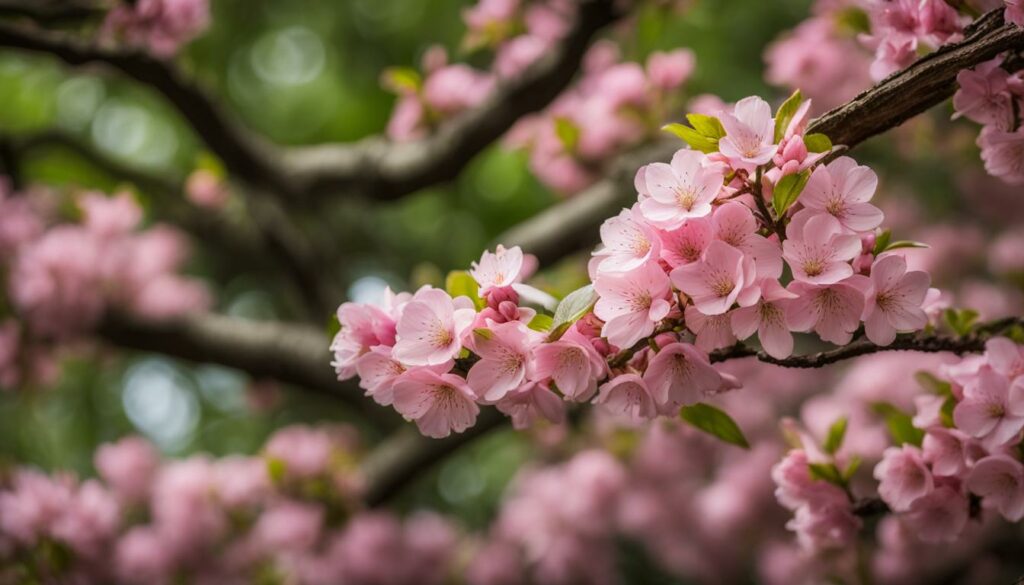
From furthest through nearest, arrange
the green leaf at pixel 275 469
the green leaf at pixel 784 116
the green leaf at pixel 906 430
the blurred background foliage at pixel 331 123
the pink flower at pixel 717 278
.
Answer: the blurred background foliage at pixel 331 123 < the green leaf at pixel 275 469 < the green leaf at pixel 906 430 < the green leaf at pixel 784 116 < the pink flower at pixel 717 278

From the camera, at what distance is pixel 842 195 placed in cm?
86

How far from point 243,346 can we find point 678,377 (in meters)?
1.86

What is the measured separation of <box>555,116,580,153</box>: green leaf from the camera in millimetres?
2080

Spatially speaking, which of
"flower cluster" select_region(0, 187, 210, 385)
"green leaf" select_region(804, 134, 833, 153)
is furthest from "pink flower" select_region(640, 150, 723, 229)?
"flower cluster" select_region(0, 187, 210, 385)

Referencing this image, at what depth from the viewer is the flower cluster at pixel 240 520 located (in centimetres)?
231

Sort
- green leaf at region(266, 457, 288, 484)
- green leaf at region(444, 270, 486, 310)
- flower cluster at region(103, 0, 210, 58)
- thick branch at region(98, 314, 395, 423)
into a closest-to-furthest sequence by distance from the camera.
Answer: green leaf at region(444, 270, 486, 310)
flower cluster at region(103, 0, 210, 58)
green leaf at region(266, 457, 288, 484)
thick branch at region(98, 314, 395, 423)

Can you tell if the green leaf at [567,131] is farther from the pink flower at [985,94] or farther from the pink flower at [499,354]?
the pink flower at [499,354]

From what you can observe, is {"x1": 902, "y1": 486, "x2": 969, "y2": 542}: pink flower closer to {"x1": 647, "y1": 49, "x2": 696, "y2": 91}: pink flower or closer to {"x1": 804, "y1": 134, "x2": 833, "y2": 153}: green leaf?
{"x1": 804, "y1": 134, "x2": 833, "y2": 153}: green leaf

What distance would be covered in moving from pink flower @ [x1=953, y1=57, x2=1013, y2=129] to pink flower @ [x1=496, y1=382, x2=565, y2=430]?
556 mm

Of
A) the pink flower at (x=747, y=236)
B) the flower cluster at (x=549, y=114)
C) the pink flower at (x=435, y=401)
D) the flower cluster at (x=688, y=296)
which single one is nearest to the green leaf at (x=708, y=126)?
the flower cluster at (x=688, y=296)

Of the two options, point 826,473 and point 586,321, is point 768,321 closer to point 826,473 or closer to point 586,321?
point 586,321

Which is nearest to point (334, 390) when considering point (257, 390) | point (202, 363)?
point (202, 363)

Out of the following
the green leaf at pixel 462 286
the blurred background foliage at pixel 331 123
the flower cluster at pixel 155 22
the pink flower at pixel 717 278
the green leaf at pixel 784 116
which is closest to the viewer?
the pink flower at pixel 717 278

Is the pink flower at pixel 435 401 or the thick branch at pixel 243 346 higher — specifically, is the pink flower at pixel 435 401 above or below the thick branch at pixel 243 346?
above
